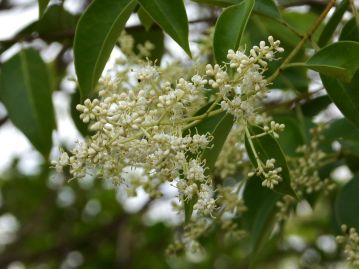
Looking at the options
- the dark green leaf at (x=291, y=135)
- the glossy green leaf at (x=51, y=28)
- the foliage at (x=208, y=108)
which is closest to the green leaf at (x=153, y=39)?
the foliage at (x=208, y=108)

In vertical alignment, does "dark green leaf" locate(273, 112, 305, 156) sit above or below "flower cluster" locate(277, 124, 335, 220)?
below

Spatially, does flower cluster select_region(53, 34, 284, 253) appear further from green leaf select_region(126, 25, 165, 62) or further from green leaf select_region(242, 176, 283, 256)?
green leaf select_region(126, 25, 165, 62)

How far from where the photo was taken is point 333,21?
1.67 meters

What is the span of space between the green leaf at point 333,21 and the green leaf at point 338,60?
363mm

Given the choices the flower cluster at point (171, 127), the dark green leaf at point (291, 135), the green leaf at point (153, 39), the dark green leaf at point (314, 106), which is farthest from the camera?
the green leaf at point (153, 39)

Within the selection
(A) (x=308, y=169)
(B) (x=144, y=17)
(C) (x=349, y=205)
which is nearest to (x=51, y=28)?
(B) (x=144, y=17)

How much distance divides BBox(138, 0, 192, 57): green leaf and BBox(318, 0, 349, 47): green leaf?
0.45 meters

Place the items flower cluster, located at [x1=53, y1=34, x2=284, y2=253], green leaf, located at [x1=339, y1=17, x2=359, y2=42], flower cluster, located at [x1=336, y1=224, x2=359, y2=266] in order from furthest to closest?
green leaf, located at [x1=339, y1=17, x2=359, y2=42]
flower cluster, located at [x1=336, y1=224, x2=359, y2=266]
flower cluster, located at [x1=53, y1=34, x2=284, y2=253]

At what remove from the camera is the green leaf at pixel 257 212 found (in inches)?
71.7

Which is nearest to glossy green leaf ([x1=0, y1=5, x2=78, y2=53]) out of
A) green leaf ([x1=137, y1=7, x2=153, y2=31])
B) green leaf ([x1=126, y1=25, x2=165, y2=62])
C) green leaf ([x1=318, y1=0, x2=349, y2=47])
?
green leaf ([x1=126, y1=25, x2=165, y2=62])

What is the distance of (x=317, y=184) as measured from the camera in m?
1.72

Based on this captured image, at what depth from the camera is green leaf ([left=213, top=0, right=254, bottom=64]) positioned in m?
1.35

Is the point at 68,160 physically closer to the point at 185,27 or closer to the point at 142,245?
the point at 185,27

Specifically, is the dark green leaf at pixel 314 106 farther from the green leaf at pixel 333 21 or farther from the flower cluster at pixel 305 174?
the green leaf at pixel 333 21
